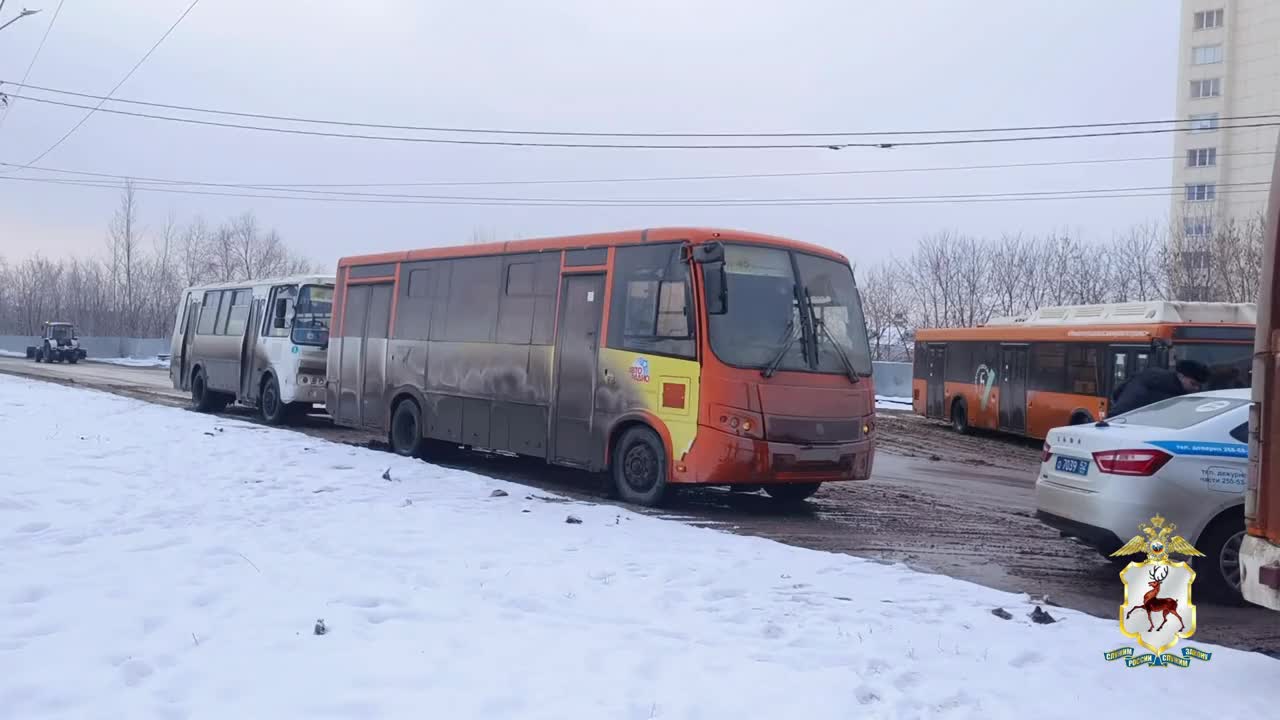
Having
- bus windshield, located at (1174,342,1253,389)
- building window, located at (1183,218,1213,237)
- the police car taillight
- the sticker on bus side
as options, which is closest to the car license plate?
the police car taillight

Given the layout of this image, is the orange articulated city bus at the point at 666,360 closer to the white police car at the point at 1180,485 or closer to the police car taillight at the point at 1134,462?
the white police car at the point at 1180,485

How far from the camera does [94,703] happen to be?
14.1 ft

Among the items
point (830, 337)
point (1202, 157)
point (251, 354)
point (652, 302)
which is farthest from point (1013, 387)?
point (1202, 157)

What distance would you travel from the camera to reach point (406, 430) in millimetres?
15305

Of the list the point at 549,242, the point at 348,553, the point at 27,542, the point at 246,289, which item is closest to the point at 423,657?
the point at 348,553

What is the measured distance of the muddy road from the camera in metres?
7.66

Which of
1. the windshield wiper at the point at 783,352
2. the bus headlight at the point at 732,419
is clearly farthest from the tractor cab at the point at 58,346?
the windshield wiper at the point at 783,352

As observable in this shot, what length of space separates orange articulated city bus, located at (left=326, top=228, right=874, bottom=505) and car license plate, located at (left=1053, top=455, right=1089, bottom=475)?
2880mm

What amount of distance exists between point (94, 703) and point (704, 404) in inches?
279

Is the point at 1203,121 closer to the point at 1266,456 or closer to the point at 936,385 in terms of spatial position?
the point at 936,385

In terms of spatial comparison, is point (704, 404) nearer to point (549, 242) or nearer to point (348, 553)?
point (549, 242)

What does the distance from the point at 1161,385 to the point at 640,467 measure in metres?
5.43

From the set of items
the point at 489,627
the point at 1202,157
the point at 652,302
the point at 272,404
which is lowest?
the point at 489,627

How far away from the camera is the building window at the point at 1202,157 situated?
256 ft
